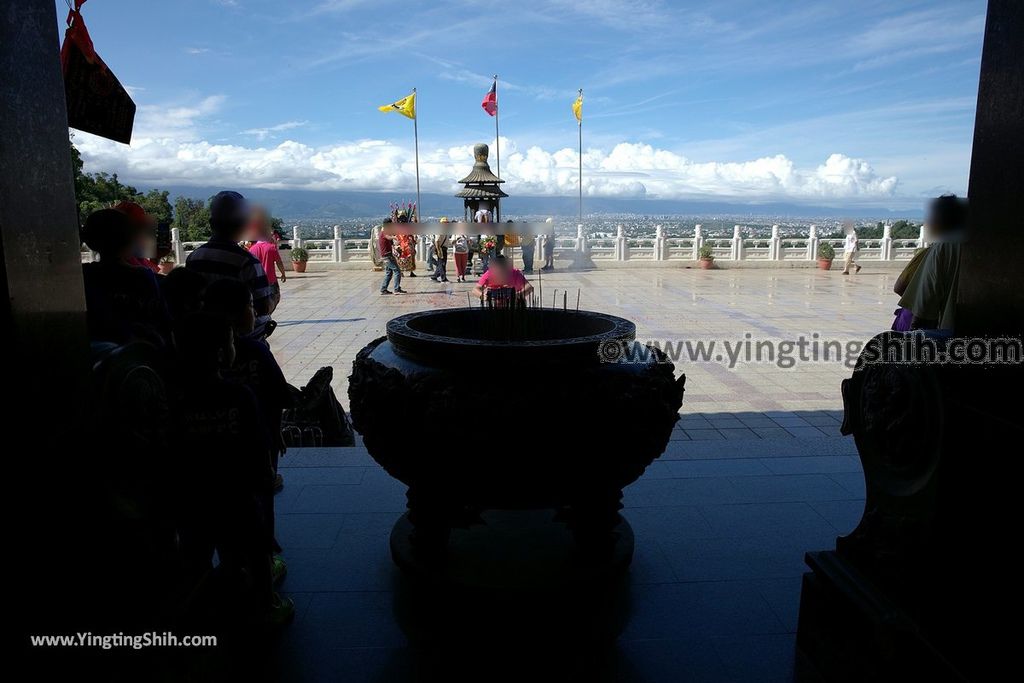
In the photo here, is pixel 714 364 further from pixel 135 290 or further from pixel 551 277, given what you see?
pixel 551 277

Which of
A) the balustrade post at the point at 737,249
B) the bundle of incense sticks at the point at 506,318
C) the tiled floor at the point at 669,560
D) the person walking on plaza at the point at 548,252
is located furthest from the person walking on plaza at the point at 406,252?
the bundle of incense sticks at the point at 506,318

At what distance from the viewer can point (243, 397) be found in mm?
2178

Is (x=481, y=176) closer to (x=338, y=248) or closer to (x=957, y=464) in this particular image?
(x=338, y=248)

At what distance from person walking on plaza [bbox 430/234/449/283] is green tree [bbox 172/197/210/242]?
6761 millimetres

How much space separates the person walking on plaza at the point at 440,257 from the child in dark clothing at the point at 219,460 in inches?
599

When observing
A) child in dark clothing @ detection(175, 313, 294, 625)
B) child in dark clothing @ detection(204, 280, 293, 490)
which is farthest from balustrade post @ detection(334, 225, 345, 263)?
child in dark clothing @ detection(175, 313, 294, 625)

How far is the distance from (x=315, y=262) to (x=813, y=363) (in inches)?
632

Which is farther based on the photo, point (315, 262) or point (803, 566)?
point (315, 262)

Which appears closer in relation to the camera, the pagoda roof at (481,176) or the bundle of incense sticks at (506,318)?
the bundle of incense sticks at (506,318)

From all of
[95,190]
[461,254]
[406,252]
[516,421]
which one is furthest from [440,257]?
[516,421]

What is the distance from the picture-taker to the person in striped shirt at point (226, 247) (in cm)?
308

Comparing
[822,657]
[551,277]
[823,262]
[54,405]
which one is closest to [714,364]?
[822,657]

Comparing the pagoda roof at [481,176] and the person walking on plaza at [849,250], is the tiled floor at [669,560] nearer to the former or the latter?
the pagoda roof at [481,176]

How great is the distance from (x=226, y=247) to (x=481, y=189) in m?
14.9
